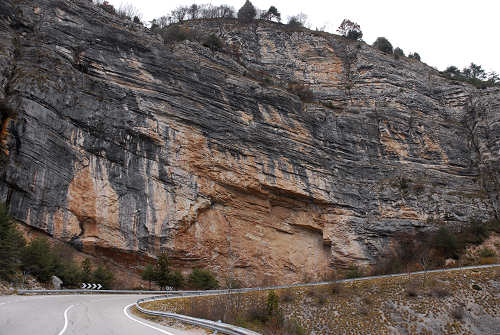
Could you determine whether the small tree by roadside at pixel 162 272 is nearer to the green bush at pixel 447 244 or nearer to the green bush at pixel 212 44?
the green bush at pixel 447 244

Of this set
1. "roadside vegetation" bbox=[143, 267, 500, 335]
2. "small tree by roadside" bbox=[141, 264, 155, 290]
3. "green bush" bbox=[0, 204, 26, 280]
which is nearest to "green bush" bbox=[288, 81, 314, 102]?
"roadside vegetation" bbox=[143, 267, 500, 335]

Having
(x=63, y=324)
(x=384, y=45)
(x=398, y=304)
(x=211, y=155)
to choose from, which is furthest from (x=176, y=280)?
(x=384, y=45)

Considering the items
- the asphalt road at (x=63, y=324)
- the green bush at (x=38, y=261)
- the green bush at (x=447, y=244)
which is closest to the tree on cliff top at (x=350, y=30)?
the green bush at (x=447, y=244)

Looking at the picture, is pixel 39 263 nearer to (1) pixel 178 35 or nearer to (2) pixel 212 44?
(2) pixel 212 44

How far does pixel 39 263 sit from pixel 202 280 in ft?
34.9

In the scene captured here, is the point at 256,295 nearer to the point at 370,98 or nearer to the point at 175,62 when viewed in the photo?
the point at 175,62

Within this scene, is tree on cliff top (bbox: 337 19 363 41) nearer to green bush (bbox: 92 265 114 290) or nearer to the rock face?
the rock face

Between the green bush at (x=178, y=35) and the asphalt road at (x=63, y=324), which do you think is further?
the green bush at (x=178, y=35)

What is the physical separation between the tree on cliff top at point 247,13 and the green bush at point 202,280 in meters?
A: 40.3

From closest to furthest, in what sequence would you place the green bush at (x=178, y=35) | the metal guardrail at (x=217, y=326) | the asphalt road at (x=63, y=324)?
1. the asphalt road at (x=63, y=324)
2. the metal guardrail at (x=217, y=326)
3. the green bush at (x=178, y=35)

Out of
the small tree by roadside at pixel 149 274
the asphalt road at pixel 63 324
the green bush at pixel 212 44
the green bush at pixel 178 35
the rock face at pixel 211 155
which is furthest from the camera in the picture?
the green bush at pixel 178 35

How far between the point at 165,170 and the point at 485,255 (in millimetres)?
28794

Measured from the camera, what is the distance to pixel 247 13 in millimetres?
54812

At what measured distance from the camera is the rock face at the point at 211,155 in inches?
976
